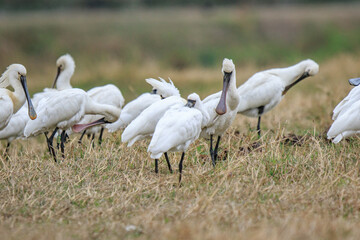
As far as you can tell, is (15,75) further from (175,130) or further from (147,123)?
(175,130)

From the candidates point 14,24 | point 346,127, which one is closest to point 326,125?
point 346,127

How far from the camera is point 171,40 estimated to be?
25672 mm

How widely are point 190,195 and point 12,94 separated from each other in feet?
11.1

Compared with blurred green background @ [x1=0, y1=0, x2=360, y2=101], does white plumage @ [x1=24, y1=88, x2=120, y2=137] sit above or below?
below

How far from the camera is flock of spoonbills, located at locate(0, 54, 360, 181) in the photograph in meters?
6.47

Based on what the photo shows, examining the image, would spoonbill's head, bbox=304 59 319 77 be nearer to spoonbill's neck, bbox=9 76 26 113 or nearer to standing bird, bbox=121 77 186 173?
standing bird, bbox=121 77 186 173

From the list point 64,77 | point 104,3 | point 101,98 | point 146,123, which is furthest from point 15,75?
point 104,3

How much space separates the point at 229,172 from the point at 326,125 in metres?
3.95

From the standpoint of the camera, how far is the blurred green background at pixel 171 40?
68.8 ft

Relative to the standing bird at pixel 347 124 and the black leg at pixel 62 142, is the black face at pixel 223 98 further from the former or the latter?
the black leg at pixel 62 142

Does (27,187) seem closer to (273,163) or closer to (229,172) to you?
(229,172)

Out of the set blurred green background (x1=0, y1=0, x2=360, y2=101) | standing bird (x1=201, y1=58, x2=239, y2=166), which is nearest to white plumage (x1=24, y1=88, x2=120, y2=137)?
standing bird (x1=201, y1=58, x2=239, y2=166)

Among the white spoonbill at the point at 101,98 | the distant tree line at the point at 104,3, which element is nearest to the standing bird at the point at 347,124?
the white spoonbill at the point at 101,98

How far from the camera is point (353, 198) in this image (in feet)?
18.4
